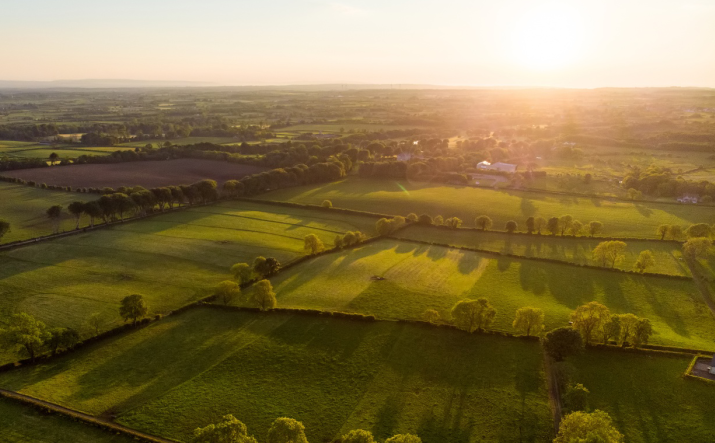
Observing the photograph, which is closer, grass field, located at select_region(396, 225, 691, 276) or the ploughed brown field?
grass field, located at select_region(396, 225, 691, 276)

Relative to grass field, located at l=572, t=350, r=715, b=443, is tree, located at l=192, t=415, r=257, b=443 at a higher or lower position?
higher

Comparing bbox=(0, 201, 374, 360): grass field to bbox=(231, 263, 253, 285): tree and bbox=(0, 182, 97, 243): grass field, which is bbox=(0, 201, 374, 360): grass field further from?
bbox=(0, 182, 97, 243): grass field

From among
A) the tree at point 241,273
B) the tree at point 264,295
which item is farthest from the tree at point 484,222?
the tree at point 264,295

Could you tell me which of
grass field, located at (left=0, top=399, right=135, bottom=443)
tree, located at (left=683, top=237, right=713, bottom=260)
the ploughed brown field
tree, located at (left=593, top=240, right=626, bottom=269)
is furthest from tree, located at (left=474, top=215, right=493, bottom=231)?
the ploughed brown field

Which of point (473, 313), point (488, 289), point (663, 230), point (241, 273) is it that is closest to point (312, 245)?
point (241, 273)

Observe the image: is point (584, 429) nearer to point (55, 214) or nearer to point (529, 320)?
point (529, 320)

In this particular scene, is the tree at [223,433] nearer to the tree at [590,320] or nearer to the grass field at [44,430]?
the grass field at [44,430]

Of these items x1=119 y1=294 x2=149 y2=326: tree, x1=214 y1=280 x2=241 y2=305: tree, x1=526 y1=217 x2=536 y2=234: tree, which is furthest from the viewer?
x1=526 y1=217 x2=536 y2=234: tree
